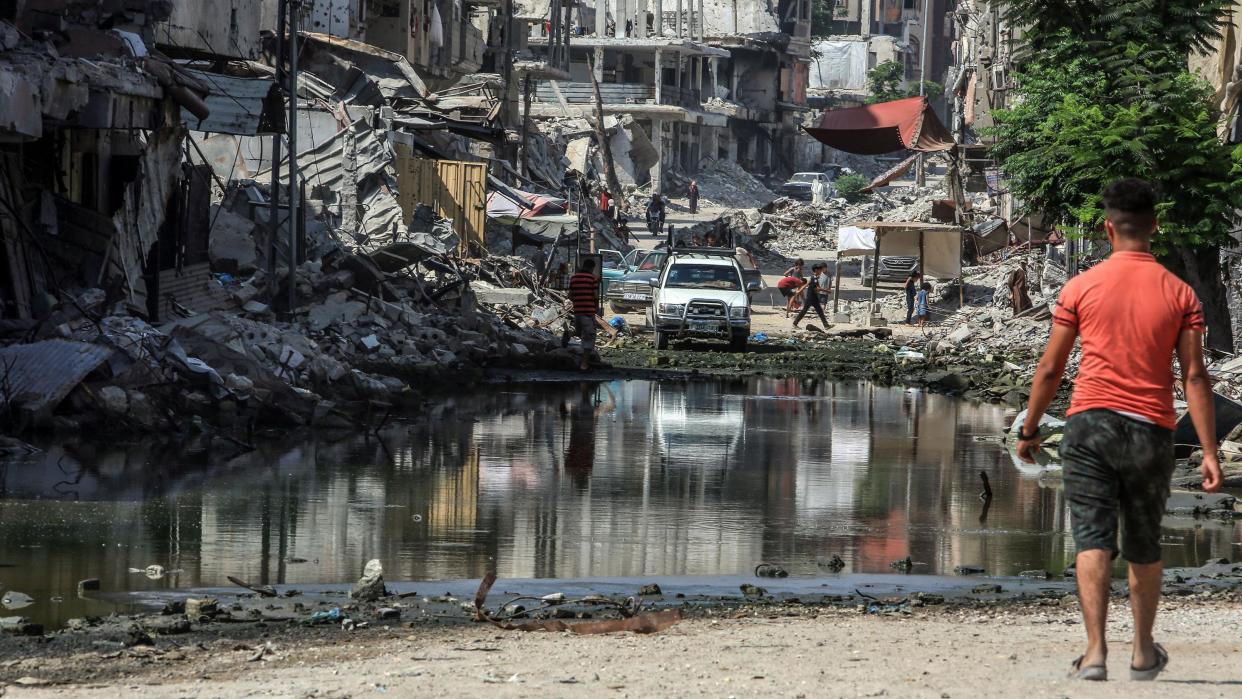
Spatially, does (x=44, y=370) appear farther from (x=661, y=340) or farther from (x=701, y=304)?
(x=661, y=340)

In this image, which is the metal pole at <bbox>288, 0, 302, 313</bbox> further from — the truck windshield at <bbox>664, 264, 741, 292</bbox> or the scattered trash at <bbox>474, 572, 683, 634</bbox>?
the scattered trash at <bbox>474, 572, 683, 634</bbox>

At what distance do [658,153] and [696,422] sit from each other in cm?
6755

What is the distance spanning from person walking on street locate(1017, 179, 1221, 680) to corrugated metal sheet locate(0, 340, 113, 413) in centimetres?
1110

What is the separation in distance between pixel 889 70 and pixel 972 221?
58.0 m

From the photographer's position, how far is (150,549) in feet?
32.6

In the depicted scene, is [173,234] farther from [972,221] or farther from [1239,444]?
[972,221]

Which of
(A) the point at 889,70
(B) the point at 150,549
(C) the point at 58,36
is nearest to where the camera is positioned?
(B) the point at 150,549

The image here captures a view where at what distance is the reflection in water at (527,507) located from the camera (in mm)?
9789

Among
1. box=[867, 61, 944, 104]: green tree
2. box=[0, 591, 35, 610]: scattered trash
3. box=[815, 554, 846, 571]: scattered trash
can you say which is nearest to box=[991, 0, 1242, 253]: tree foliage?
box=[815, 554, 846, 571]: scattered trash

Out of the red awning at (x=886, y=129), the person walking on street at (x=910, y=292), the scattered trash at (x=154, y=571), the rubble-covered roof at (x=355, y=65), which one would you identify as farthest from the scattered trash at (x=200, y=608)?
the rubble-covered roof at (x=355, y=65)

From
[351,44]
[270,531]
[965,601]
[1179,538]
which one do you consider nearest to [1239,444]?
[1179,538]

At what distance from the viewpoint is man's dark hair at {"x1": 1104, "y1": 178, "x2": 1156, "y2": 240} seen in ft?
20.5

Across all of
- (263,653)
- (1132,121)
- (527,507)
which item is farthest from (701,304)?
(263,653)

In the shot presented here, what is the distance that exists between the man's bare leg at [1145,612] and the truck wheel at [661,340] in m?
23.8
